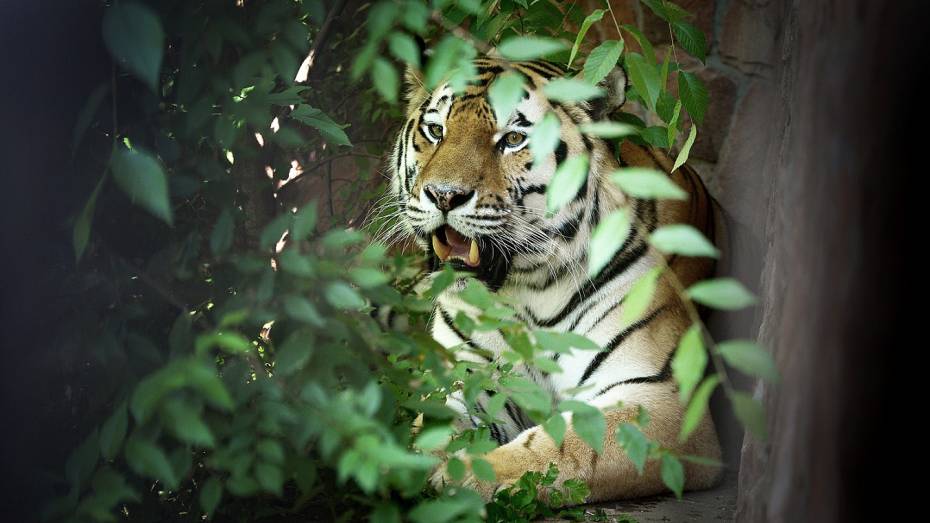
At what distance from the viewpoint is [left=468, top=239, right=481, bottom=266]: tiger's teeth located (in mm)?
2752

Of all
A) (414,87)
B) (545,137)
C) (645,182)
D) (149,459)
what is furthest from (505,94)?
(414,87)

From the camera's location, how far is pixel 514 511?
7.57 feet

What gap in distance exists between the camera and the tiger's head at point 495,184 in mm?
2719

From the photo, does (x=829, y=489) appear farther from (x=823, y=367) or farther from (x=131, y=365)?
(x=131, y=365)

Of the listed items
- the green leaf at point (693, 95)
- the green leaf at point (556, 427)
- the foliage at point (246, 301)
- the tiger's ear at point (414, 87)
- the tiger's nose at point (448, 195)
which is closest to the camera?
the foliage at point (246, 301)

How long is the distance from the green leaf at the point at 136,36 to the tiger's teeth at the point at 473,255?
162cm

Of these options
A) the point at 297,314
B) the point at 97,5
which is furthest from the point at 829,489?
the point at 97,5

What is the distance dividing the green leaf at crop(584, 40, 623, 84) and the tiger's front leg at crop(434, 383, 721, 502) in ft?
3.10

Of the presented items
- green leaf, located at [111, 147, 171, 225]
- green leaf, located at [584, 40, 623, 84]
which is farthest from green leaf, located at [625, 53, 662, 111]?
green leaf, located at [111, 147, 171, 225]

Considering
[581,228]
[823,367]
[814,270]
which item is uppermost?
[814,270]

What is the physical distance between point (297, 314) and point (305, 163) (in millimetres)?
1384

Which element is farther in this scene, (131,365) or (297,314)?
(131,365)

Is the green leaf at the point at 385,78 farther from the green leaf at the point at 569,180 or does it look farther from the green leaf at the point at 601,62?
the green leaf at the point at 601,62

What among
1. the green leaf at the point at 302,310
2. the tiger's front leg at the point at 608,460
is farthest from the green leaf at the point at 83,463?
the tiger's front leg at the point at 608,460
